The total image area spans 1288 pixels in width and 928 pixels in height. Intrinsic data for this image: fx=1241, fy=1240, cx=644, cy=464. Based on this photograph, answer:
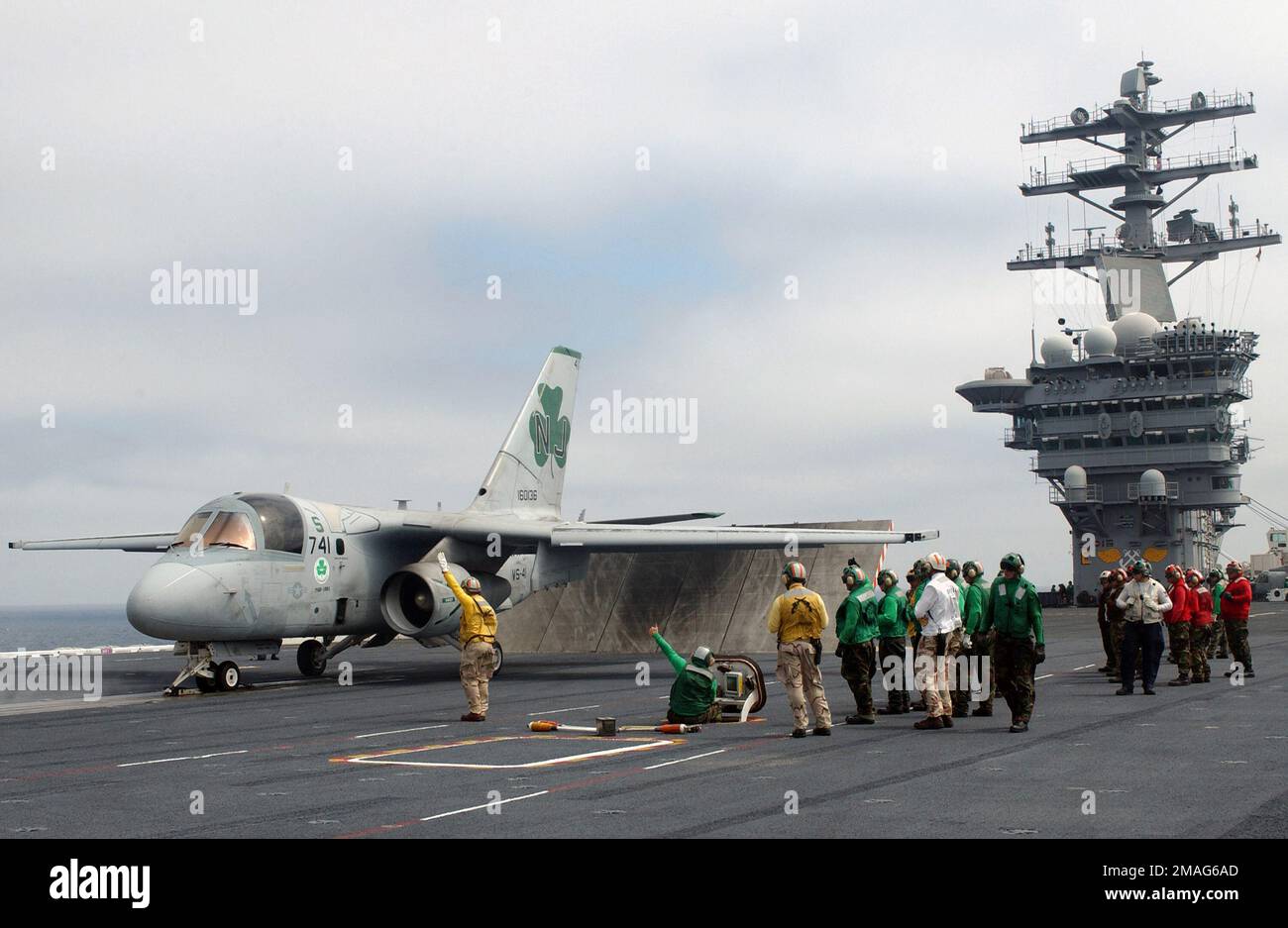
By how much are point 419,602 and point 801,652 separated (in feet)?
41.3

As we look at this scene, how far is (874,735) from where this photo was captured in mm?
15516

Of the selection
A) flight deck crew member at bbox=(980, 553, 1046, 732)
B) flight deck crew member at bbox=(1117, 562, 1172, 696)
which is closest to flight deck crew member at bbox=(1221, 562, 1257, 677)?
flight deck crew member at bbox=(1117, 562, 1172, 696)

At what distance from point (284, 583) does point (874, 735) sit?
500 inches

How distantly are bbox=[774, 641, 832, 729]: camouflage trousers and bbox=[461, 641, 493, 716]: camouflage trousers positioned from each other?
446 cm

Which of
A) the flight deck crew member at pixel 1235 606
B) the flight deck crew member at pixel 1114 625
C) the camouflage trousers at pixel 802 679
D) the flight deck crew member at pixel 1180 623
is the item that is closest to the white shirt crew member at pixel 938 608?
the camouflage trousers at pixel 802 679

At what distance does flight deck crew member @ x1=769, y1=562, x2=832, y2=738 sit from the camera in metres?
15.2

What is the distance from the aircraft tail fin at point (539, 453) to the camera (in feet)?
102

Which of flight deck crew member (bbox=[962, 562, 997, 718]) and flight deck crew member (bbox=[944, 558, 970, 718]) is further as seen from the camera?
flight deck crew member (bbox=[962, 562, 997, 718])

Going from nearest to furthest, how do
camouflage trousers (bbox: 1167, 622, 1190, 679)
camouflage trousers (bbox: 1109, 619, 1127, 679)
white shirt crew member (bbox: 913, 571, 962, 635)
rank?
white shirt crew member (bbox: 913, 571, 962, 635) → camouflage trousers (bbox: 1167, 622, 1190, 679) → camouflage trousers (bbox: 1109, 619, 1127, 679)

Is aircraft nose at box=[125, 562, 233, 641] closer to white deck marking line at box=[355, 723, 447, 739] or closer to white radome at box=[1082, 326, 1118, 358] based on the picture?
white deck marking line at box=[355, 723, 447, 739]

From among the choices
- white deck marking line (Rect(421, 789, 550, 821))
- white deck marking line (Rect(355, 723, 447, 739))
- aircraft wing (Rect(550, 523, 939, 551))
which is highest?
aircraft wing (Rect(550, 523, 939, 551))
